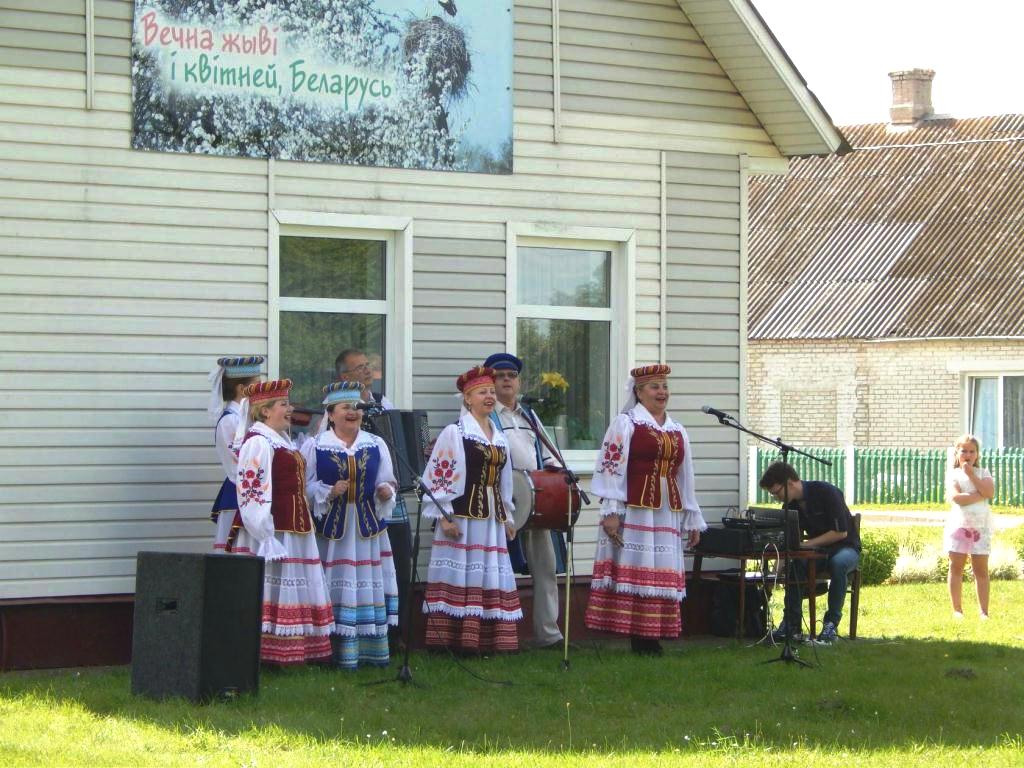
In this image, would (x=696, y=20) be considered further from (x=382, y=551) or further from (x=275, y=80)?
(x=382, y=551)

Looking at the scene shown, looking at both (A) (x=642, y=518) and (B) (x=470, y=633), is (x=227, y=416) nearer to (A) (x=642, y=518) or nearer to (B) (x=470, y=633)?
(B) (x=470, y=633)

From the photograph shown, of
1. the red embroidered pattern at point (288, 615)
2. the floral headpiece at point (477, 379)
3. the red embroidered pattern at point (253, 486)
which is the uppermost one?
the floral headpiece at point (477, 379)

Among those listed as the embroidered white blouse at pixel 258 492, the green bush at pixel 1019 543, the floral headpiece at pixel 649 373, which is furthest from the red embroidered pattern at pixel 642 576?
the green bush at pixel 1019 543

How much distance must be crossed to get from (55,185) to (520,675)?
4.03 m

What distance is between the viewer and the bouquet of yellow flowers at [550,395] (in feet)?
38.8

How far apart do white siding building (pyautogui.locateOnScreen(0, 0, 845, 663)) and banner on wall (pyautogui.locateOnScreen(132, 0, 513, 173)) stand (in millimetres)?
124

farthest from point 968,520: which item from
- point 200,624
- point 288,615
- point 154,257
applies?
point 200,624

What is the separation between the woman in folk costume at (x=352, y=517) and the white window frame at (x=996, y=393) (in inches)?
835

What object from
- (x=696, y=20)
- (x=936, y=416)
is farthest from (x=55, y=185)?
(x=936, y=416)

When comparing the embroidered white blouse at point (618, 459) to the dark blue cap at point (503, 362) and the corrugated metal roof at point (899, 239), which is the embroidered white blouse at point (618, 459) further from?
the corrugated metal roof at point (899, 239)

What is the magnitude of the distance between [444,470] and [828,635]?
328 centimetres

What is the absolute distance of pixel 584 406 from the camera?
12.1m

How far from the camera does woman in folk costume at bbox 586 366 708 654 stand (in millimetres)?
10922

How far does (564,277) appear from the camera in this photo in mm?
12031
